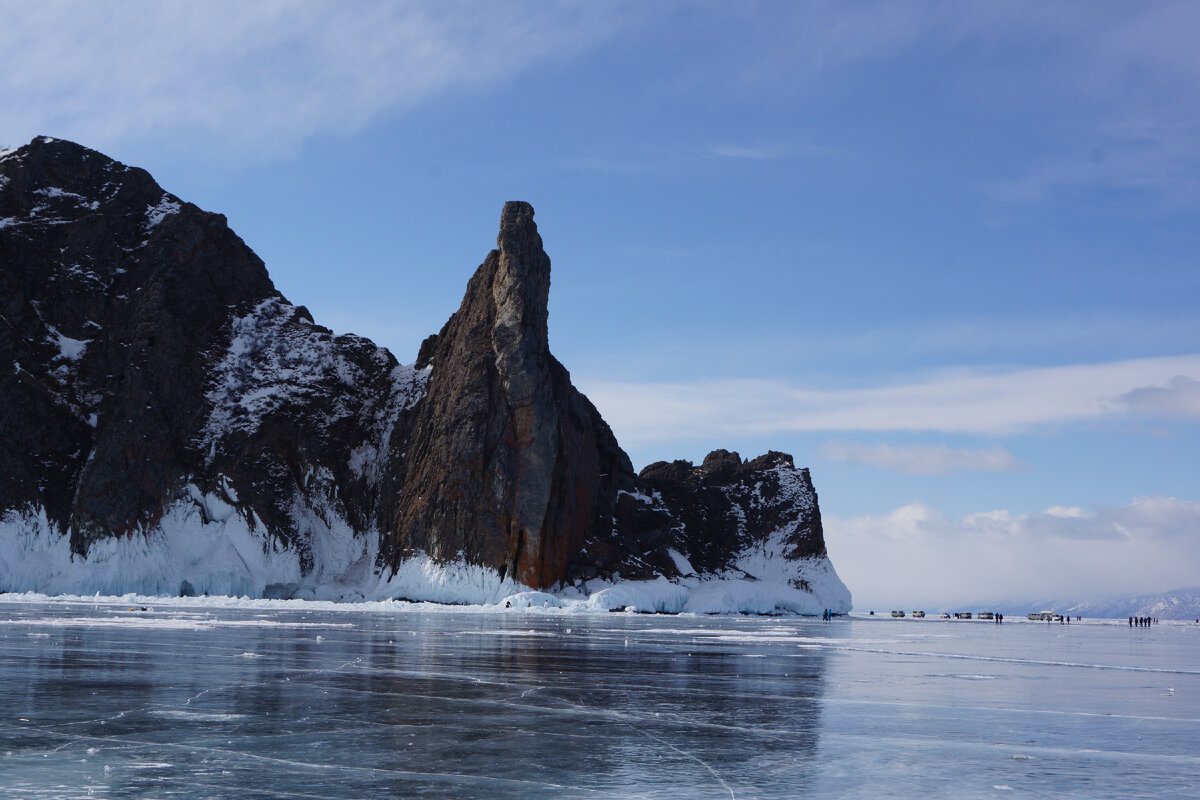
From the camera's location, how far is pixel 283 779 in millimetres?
12867

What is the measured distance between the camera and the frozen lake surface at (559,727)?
13094 mm

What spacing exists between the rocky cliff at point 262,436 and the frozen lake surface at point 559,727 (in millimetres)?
75440

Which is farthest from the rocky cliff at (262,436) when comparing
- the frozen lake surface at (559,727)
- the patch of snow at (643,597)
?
the frozen lake surface at (559,727)

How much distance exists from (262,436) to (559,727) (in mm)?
109843

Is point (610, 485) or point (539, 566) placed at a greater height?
point (610, 485)

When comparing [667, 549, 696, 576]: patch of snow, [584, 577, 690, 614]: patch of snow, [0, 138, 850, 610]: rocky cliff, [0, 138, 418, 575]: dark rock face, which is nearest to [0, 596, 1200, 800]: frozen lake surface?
[584, 577, 690, 614]: patch of snow

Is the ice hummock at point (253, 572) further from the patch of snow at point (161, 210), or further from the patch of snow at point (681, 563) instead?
the patch of snow at point (161, 210)

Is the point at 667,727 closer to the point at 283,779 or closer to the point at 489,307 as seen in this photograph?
the point at 283,779

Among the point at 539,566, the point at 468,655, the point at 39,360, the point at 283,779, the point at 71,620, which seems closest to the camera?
the point at 283,779

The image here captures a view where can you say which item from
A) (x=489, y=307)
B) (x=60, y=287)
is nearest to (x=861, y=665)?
(x=489, y=307)

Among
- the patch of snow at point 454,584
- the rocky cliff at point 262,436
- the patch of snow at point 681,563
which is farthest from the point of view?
the patch of snow at point 681,563

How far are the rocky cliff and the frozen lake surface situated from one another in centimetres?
7544

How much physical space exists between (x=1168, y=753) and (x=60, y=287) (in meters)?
125

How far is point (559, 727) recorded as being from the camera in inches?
702
